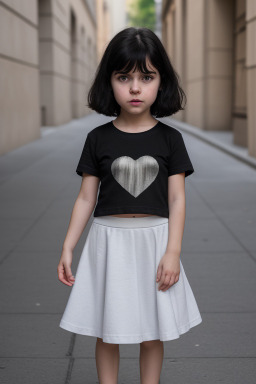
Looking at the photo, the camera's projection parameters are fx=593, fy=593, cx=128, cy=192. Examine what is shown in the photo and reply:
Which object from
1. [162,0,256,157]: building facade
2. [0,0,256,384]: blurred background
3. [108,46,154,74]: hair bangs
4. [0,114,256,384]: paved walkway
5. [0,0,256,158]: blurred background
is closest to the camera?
A: [108,46,154,74]: hair bangs

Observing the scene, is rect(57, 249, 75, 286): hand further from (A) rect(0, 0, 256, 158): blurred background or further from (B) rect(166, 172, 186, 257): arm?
(A) rect(0, 0, 256, 158): blurred background

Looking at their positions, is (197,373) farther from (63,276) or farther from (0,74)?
(0,74)

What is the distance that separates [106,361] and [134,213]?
2.13ft

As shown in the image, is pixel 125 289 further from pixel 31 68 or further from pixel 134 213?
pixel 31 68

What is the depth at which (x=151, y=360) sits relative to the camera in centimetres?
246

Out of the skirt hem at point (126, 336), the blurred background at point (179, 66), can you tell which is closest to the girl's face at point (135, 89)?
the skirt hem at point (126, 336)

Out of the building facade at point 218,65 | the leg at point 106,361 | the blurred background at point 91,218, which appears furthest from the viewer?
the building facade at point 218,65

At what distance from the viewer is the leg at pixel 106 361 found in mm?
2455

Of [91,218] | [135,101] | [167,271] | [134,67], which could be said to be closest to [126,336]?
[167,271]

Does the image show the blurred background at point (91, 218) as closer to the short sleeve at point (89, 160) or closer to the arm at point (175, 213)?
the short sleeve at point (89, 160)

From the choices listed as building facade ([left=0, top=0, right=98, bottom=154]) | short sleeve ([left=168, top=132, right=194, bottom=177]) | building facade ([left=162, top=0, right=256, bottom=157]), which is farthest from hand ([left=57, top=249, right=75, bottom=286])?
building facade ([left=162, top=0, right=256, bottom=157])

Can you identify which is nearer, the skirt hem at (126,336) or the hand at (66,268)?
the skirt hem at (126,336)

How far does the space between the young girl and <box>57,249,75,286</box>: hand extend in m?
0.08

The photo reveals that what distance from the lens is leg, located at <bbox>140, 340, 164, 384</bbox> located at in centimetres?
245
